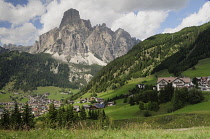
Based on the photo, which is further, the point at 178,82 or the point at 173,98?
the point at 178,82

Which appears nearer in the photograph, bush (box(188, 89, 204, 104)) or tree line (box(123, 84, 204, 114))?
bush (box(188, 89, 204, 104))

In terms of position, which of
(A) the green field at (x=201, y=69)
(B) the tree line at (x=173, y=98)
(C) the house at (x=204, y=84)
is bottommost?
(B) the tree line at (x=173, y=98)

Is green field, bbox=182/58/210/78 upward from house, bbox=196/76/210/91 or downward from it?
upward

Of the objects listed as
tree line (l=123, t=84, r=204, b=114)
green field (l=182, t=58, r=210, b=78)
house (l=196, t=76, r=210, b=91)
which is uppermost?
green field (l=182, t=58, r=210, b=78)

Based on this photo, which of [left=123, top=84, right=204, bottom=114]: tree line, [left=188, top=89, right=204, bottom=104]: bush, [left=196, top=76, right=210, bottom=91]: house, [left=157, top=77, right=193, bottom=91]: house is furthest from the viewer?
[left=157, top=77, right=193, bottom=91]: house

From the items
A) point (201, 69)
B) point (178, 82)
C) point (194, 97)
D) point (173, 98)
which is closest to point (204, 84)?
point (178, 82)

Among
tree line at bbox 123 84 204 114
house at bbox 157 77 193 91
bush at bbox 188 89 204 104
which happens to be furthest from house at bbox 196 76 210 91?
bush at bbox 188 89 204 104

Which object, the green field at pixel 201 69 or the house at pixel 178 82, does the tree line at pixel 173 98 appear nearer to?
the house at pixel 178 82

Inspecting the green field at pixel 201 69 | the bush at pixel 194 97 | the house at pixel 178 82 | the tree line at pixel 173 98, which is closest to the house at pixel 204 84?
the house at pixel 178 82

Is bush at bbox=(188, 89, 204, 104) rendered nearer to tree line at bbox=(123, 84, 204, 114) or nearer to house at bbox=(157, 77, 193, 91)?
tree line at bbox=(123, 84, 204, 114)

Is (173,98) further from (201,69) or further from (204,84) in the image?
(201,69)

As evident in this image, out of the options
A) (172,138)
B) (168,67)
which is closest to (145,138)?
(172,138)

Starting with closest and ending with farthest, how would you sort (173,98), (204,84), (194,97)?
(194,97) → (173,98) → (204,84)

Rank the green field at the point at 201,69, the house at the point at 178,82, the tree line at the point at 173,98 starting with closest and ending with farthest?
the tree line at the point at 173,98, the house at the point at 178,82, the green field at the point at 201,69
